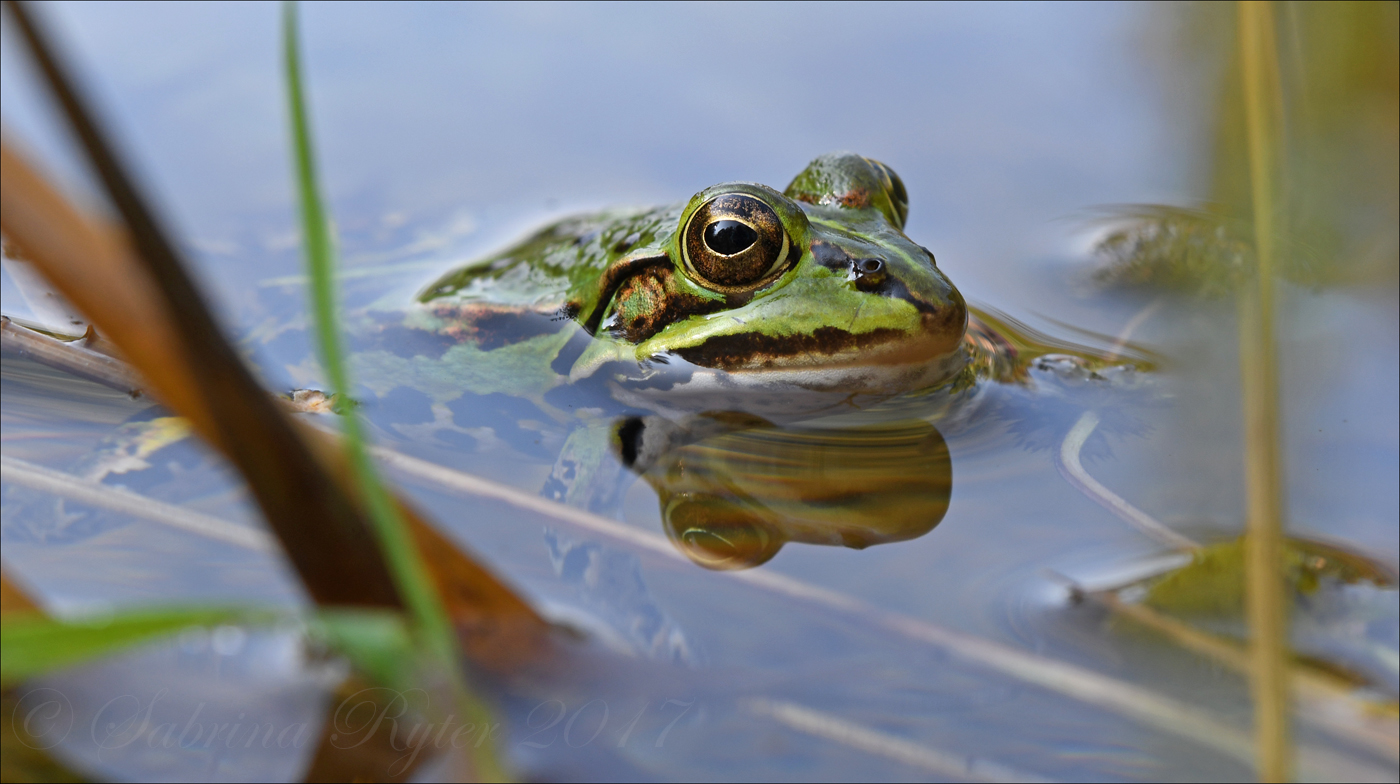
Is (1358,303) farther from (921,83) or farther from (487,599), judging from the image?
(487,599)

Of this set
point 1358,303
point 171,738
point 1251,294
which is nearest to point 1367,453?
point 1251,294

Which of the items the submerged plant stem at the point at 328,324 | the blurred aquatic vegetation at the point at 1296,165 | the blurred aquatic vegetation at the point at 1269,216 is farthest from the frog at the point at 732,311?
the submerged plant stem at the point at 328,324

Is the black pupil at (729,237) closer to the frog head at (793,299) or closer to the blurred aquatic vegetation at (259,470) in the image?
the frog head at (793,299)

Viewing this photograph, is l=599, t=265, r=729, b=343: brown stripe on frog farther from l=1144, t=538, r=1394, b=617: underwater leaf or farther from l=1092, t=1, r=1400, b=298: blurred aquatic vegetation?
l=1092, t=1, r=1400, b=298: blurred aquatic vegetation

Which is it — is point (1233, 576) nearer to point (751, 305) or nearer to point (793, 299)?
point (793, 299)

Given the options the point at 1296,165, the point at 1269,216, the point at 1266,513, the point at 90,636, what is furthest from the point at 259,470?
the point at 1296,165

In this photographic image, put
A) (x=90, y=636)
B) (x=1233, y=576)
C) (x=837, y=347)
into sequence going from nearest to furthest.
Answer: (x=90, y=636) → (x=1233, y=576) → (x=837, y=347)

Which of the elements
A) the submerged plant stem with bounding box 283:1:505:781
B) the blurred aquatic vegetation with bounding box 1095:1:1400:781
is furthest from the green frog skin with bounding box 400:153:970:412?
the submerged plant stem with bounding box 283:1:505:781
